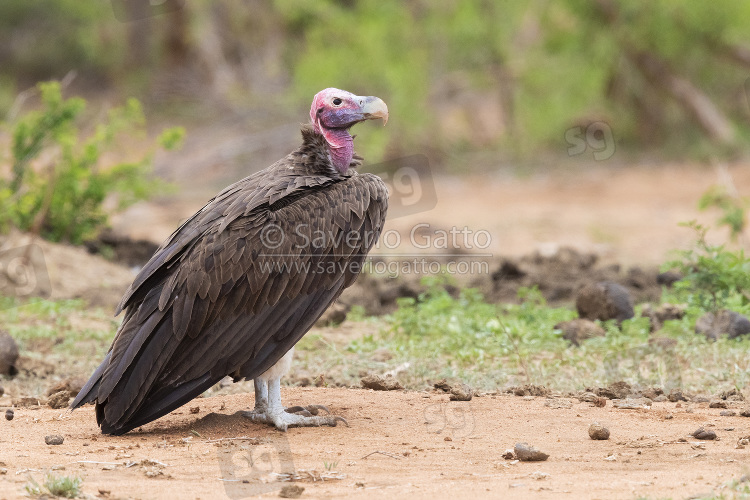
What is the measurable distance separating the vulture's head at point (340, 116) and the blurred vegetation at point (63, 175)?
404cm

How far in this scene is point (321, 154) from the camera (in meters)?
5.73

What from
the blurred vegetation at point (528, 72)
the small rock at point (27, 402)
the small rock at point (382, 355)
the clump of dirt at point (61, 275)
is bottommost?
the small rock at point (27, 402)

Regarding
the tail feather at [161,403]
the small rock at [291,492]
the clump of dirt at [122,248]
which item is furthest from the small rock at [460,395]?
the clump of dirt at [122,248]

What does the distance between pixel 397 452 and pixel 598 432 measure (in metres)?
0.99

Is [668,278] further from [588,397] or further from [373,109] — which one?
[373,109]

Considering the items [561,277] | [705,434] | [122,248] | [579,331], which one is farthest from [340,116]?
[122,248]

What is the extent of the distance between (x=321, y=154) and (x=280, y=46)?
18238 millimetres

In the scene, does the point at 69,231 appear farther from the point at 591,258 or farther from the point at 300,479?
the point at 300,479

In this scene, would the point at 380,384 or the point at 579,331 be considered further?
the point at 579,331

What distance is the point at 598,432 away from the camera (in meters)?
4.70

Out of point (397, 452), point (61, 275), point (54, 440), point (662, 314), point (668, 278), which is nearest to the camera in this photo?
point (397, 452)

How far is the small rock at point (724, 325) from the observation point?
6762 mm

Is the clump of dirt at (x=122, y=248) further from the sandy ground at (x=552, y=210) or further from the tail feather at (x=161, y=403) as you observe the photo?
the tail feather at (x=161, y=403)

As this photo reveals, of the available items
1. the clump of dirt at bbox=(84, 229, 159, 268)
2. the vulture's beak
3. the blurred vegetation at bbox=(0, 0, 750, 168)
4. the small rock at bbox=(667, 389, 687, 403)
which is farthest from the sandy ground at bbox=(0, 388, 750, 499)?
the blurred vegetation at bbox=(0, 0, 750, 168)
